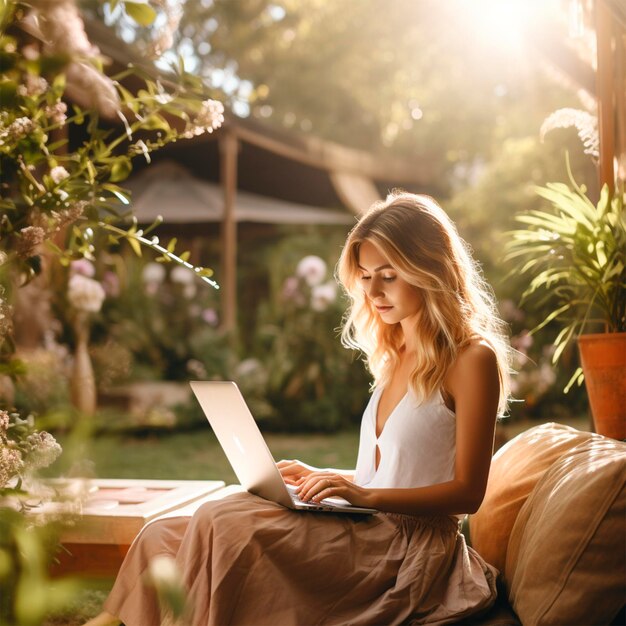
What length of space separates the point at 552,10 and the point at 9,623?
4800mm

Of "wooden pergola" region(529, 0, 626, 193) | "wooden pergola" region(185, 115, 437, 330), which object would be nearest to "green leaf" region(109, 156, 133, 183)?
"wooden pergola" region(529, 0, 626, 193)

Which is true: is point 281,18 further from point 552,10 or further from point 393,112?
point 552,10

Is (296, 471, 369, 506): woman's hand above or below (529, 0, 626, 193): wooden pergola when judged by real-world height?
below

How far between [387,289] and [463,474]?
575 millimetres

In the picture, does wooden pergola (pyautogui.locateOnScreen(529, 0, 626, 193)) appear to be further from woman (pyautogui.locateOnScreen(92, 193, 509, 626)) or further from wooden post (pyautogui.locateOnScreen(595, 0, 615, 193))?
woman (pyautogui.locateOnScreen(92, 193, 509, 626))

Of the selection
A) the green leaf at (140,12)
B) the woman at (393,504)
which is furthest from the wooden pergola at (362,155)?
the green leaf at (140,12)

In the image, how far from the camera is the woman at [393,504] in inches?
72.1

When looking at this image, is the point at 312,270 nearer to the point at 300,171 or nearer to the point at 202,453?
the point at 202,453

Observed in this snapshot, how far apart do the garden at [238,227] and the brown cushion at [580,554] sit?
90 cm

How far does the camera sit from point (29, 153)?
5.22ft

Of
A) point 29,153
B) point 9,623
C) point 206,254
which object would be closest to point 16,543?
point 9,623

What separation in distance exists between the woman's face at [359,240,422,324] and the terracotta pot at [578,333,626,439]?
2.53ft

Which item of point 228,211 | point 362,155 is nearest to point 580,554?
point 228,211

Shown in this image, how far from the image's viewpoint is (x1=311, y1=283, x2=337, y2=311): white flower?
850 cm
